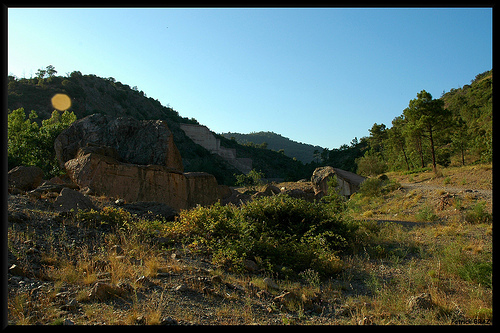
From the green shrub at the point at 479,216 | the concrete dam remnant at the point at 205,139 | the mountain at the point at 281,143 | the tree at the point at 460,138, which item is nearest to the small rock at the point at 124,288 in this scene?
the green shrub at the point at 479,216

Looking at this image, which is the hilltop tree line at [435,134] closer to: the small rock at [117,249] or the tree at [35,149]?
the small rock at [117,249]

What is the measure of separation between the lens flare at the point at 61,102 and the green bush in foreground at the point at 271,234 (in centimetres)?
4172

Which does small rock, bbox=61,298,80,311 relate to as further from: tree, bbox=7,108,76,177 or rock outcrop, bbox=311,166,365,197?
rock outcrop, bbox=311,166,365,197

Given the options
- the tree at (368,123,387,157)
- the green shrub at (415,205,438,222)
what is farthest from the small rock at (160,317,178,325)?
the tree at (368,123,387,157)

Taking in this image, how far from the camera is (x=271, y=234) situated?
7039mm

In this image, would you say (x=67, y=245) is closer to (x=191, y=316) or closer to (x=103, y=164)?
(x=191, y=316)

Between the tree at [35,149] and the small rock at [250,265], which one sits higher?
the tree at [35,149]

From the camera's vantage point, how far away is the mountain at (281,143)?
107 meters

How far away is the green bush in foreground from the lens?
17.7 ft

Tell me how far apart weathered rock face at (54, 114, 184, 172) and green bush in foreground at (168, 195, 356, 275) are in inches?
259

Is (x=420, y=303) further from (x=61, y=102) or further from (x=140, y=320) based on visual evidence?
(x=61, y=102)

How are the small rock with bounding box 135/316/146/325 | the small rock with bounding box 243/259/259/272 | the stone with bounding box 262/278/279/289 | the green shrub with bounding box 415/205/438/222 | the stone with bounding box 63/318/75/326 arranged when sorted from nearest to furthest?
the stone with bounding box 63/318/75/326 → the small rock with bounding box 135/316/146/325 → the stone with bounding box 262/278/279/289 → the small rock with bounding box 243/259/259/272 → the green shrub with bounding box 415/205/438/222

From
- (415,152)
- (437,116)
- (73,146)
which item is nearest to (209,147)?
(415,152)
